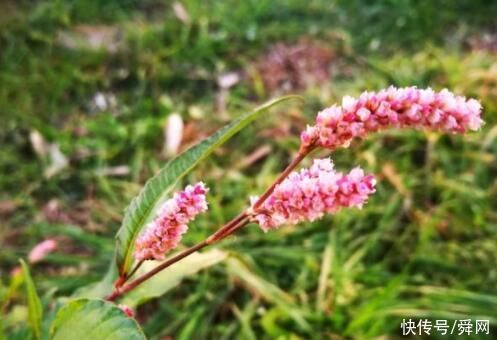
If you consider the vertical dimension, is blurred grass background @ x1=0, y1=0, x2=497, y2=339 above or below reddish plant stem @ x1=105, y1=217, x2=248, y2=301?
above

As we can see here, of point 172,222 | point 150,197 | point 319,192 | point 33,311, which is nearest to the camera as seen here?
point 319,192

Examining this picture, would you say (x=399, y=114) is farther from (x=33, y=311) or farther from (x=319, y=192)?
(x=33, y=311)

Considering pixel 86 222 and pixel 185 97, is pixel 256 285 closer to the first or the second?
pixel 86 222

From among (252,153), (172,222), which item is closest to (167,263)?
(172,222)

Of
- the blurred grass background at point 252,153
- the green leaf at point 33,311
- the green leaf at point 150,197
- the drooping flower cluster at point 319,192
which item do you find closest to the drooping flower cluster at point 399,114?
the drooping flower cluster at point 319,192

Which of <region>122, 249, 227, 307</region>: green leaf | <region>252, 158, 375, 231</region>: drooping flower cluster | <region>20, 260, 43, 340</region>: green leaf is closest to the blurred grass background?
<region>20, 260, 43, 340</region>: green leaf

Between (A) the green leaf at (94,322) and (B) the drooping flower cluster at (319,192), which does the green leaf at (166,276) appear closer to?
(A) the green leaf at (94,322)

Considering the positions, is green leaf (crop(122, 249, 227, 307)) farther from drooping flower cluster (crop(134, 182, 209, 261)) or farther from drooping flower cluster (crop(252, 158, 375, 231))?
drooping flower cluster (crop(252, 158, 375, 231))
